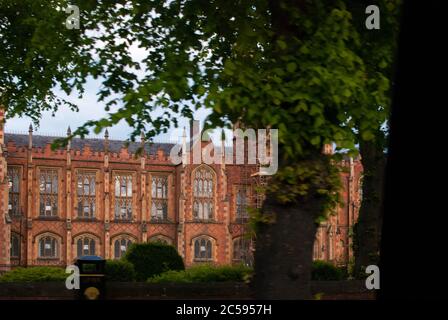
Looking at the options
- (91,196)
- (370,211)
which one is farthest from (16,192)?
(370,211)

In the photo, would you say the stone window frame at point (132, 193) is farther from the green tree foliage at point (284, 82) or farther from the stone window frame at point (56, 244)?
the green tree foliage at point (284, 82)

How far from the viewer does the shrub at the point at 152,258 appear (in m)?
23.1

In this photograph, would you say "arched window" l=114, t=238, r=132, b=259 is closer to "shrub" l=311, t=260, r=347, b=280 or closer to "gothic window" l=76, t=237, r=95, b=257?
"gothic window" l=76, t=237, r=95, b=257

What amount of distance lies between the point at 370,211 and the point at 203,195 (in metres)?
36.1

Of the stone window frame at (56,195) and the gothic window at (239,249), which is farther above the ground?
the stone window frame at (56,195)

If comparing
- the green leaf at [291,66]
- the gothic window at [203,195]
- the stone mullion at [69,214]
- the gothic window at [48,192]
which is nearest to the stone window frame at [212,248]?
the gothic window at [203,195]

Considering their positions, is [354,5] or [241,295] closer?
[354,5]

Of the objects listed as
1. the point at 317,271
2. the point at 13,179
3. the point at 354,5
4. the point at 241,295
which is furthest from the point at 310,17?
the point at 13,179

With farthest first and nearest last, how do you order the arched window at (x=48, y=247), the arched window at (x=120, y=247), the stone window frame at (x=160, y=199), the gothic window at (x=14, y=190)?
the stone window frame at (x=160, y=199) < the arched window at (x=120, y=247) < the gothic window at (x=14, y=190) < the arched window at (x=48, y=247)

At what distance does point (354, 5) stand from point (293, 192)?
3.67m

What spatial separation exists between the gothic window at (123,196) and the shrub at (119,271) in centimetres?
3278

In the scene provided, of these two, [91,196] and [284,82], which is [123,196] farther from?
[284,82]

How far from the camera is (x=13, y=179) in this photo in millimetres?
49125
